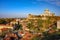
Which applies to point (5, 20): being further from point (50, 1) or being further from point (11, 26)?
point (50, 1)

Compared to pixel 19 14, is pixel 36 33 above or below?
below

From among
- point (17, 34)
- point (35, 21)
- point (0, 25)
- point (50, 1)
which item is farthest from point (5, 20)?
point (50, 1)

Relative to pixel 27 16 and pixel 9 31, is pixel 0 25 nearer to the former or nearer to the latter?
pixel 9 31

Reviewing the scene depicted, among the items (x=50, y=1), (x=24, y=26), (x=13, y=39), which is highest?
(x=50, y=1)

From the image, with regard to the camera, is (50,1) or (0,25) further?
(50,1)

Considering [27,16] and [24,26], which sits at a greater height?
[27,16]

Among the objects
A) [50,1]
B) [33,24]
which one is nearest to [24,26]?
[33,24]

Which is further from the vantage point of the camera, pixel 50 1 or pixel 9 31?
pixel 50 1

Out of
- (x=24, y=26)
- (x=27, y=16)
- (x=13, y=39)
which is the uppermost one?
(x=27, y=16)
